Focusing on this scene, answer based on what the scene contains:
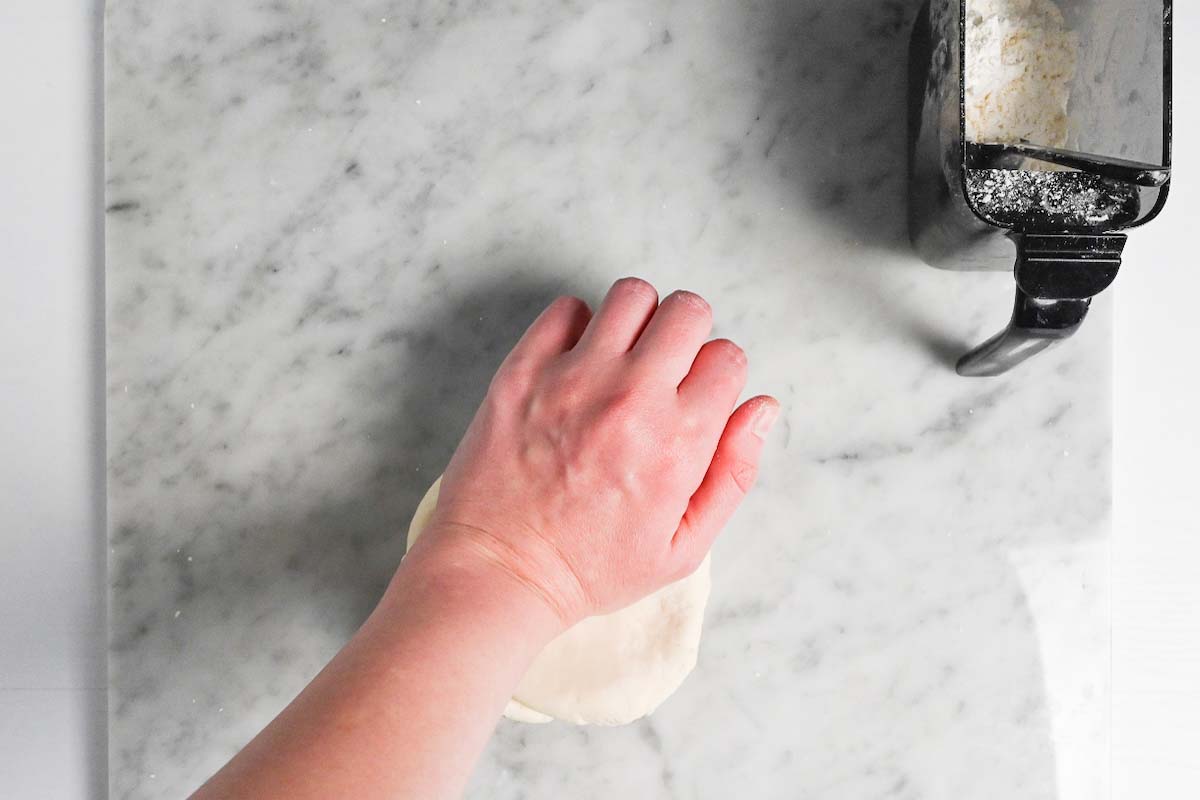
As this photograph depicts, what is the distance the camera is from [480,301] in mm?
694

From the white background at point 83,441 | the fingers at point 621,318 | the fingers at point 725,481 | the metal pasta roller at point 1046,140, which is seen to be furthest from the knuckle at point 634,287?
the white background at point 83,441

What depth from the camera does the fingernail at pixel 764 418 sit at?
62 cm

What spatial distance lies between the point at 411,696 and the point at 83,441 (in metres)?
0.43

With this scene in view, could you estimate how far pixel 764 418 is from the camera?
0.62 meters

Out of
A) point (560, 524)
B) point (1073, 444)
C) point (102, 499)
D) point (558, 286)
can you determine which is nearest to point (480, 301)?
Result: point (558, 286)

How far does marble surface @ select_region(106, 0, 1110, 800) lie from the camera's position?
69 cm

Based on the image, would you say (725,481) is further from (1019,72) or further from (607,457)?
(1019,72)

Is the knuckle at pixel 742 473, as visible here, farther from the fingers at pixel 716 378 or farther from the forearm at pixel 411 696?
the forearm at pixel 411 696

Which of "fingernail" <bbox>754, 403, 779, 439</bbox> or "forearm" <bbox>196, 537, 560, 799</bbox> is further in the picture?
"fingernail" <bbox>754, 403, 779, 439</bbox>

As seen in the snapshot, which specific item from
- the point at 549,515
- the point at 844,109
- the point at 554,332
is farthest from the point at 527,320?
the point at 844,109

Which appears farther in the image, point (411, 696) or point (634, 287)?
point (634, 287)

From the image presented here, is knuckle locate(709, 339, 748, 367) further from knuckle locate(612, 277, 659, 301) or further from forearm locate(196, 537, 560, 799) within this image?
forearm locate(196, 537, 560, 799)

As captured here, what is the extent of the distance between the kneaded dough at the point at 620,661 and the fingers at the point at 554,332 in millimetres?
112

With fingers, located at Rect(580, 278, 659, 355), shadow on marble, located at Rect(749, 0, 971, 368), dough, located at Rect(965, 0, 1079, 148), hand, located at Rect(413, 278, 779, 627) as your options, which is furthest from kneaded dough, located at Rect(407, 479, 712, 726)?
dough, located at Rect(965, 0, 1079, 148)
